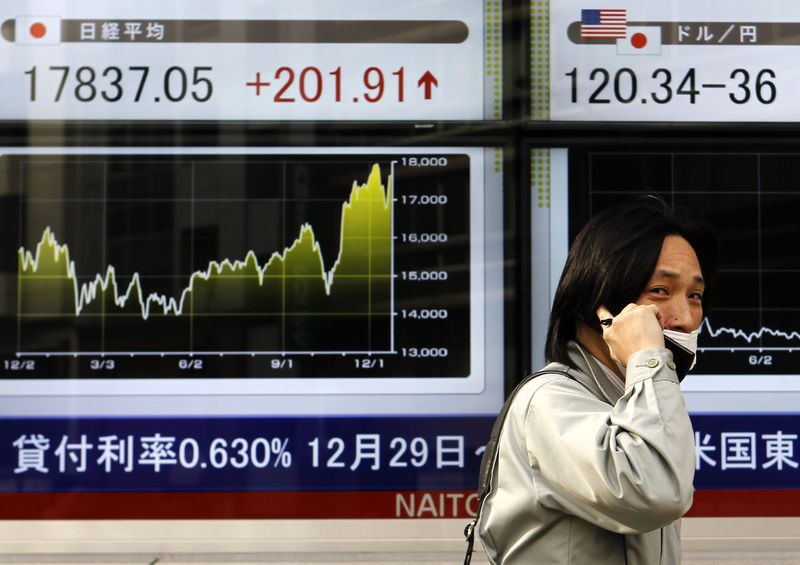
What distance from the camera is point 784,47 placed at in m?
4.57

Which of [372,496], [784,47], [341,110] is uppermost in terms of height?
[784,47]

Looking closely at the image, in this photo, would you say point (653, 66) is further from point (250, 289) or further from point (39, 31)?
point (39, 31)

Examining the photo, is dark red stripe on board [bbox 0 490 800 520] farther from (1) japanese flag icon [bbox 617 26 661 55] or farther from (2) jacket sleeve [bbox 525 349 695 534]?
(2) jacket sleeve [bbox 525 349 695 534]

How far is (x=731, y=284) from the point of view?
14.9 ft

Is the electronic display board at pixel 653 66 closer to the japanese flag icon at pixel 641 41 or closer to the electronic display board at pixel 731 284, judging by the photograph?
the japanese flag icon at pixel 641 41

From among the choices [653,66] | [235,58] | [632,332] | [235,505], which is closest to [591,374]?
[632,332]

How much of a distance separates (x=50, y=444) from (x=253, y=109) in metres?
1.75

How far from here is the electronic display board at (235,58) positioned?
450cm

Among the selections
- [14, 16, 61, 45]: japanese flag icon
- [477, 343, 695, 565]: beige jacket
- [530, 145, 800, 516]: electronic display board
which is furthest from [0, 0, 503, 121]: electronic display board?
[477, 343, 695, 565]: beige jacket

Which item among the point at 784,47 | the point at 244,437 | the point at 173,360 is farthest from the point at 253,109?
the point at 784,47

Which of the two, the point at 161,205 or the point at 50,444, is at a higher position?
the point at 161,205

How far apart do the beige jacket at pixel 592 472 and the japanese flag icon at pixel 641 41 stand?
2964 mm

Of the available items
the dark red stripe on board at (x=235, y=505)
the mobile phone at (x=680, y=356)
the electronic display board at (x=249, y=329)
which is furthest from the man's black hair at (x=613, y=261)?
the dark red stripe on board at (x=235, y=505)

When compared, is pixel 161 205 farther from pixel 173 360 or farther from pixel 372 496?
pixel 372 496
